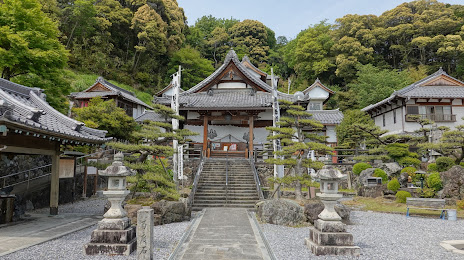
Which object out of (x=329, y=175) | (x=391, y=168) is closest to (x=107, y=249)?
(x=329, y=175)

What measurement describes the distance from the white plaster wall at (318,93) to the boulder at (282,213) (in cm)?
2725

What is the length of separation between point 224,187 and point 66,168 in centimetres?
958

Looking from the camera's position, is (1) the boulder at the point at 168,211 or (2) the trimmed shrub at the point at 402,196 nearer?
(1) the boulder at the point at 168,211

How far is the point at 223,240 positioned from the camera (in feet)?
25.3

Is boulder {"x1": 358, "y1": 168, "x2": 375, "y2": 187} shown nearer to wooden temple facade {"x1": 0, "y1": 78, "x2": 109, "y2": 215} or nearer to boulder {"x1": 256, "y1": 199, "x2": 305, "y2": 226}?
boulder {"x1": 256, "y1": 199, "x2": 305, "y2": 226}

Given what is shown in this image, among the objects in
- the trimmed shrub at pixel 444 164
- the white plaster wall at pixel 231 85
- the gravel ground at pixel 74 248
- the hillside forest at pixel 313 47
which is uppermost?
the hillside forest at pixel 313 47

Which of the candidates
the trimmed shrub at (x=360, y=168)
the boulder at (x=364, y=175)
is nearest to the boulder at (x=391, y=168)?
the trimmed shrub at (x=360, y=168)

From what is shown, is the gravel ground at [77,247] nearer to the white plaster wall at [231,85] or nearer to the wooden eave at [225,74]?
the wooden eave at [225,74]

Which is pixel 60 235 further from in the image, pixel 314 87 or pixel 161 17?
pixel 161 17

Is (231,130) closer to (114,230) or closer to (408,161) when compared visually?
(408,161)

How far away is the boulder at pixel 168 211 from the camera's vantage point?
9869mm

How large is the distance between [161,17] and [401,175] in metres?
44.5

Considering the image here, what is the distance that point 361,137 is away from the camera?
22.5 meters

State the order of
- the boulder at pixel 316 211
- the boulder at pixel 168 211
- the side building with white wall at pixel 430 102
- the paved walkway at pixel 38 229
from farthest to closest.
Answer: the side building with white wall at pixel 430 102
the boulder at pixel 316 211
the boulder at pixel 168 211
the paved walkway at pixel 38 229
